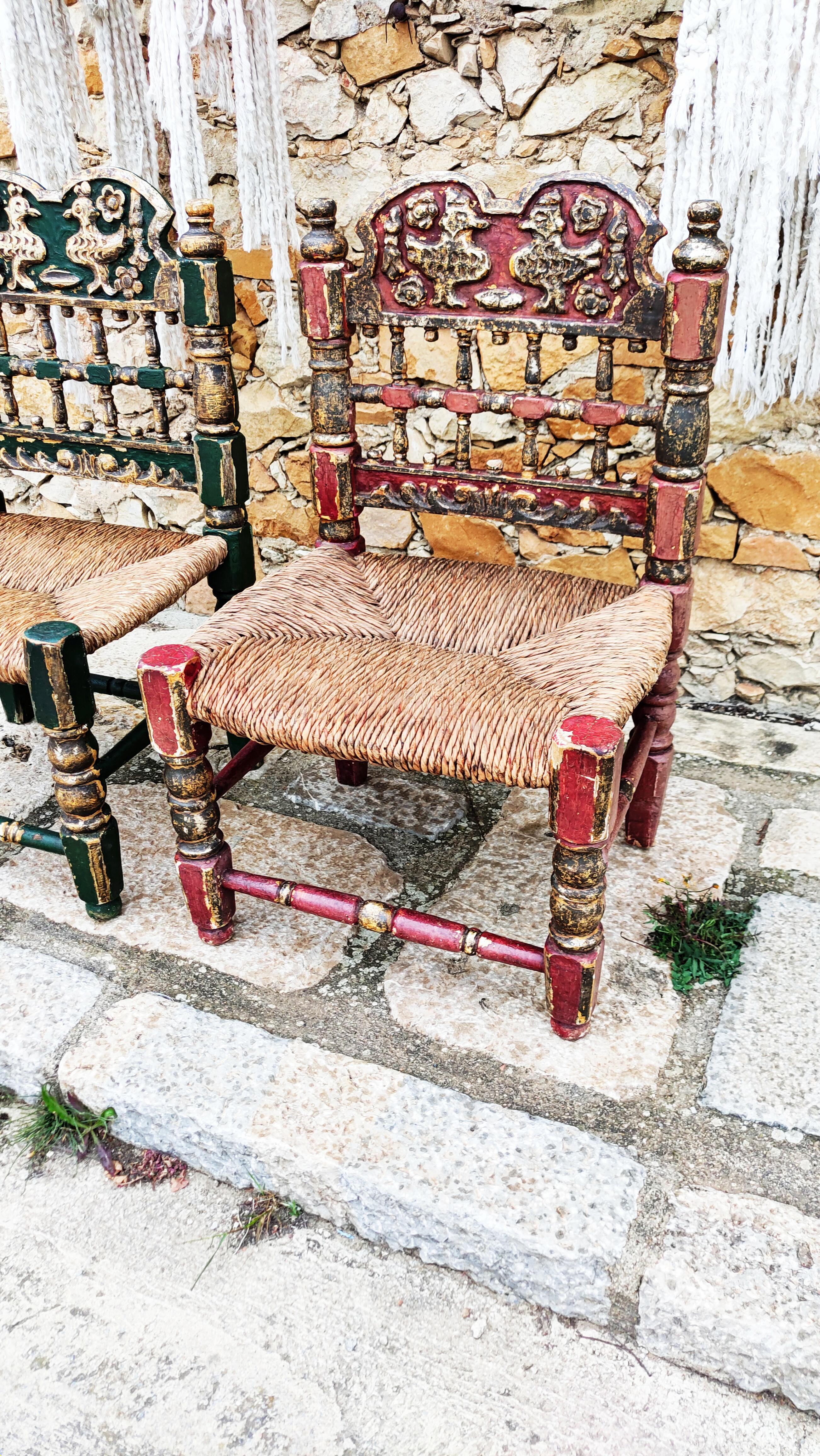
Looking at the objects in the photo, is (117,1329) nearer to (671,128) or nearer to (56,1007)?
(56,1007)

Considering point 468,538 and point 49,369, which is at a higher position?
point 49,369

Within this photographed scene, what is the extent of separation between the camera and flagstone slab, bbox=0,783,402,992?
66.0 inches

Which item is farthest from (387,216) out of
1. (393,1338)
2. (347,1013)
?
(393,1338)

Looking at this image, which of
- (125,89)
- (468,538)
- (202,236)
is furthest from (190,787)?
(125,89)

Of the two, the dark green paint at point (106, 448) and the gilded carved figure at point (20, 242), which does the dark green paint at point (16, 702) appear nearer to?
the dark green paint at point (106, 448)

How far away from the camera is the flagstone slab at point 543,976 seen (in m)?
1.47

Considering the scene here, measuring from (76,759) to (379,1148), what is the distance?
74 cm

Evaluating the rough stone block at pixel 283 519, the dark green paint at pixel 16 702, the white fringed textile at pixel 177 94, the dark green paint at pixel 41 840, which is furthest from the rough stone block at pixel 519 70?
the dark green paint at pixel 41 840

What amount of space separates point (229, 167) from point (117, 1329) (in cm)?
232

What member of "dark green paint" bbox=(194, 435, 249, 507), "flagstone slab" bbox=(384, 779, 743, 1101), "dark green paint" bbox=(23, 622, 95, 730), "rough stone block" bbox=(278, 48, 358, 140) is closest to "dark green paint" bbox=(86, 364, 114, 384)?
"dark green paint" bbox=(194, 435, 249, 507)

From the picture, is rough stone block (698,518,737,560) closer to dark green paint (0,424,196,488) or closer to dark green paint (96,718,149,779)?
dark green paint (0,424,196,488)

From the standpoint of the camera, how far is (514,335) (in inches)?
88.0

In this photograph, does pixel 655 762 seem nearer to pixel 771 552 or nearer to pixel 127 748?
pixel 771 552

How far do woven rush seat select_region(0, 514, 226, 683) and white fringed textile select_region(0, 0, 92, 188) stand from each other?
70 centimetres
